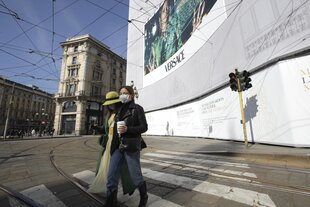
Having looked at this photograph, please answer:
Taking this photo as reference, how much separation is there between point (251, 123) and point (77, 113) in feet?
115

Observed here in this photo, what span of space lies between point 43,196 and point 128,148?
1.84m

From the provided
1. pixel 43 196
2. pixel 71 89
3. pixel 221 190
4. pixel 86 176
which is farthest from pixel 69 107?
pixel 221 190

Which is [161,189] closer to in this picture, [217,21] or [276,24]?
[276,24]

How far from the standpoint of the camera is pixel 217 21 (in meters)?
13.4

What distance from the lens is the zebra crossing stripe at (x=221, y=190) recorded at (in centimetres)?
274

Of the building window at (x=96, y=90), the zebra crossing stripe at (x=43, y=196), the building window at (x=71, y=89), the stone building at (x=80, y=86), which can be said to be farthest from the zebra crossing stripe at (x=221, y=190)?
the building window at (x=96, y=90)

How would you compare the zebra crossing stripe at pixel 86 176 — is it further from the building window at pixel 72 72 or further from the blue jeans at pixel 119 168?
the building window at pixel 72 72

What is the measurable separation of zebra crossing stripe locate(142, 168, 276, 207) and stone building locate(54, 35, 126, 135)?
117 feet

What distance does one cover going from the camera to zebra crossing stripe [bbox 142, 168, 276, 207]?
108 inches

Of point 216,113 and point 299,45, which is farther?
point 216,113

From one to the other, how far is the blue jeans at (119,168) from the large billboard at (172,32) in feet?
48.4

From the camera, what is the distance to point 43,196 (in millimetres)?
3080

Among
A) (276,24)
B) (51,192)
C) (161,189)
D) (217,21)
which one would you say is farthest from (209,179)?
(217,21)

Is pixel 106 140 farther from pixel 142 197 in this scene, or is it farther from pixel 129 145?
pixel 142 197
